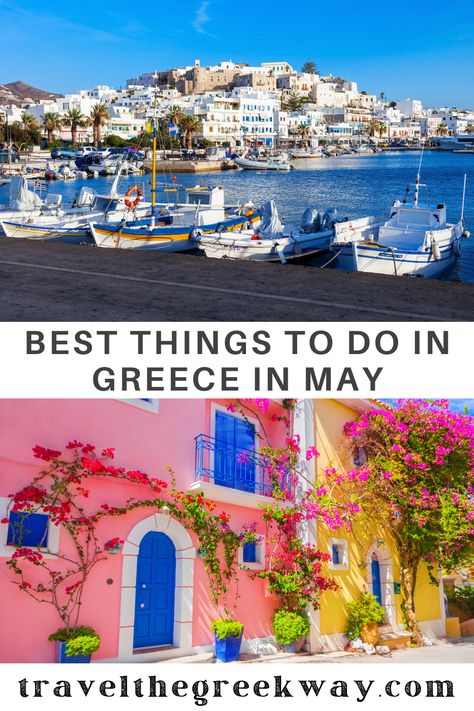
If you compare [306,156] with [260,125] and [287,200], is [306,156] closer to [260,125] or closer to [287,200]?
[260,125]

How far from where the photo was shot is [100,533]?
7566mm

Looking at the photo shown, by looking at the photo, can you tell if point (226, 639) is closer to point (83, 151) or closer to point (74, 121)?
point (83, 151)

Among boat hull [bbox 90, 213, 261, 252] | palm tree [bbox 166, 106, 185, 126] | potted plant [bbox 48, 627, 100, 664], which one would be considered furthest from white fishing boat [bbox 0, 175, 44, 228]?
palm tree [bbox 166, 106, 185, 126]

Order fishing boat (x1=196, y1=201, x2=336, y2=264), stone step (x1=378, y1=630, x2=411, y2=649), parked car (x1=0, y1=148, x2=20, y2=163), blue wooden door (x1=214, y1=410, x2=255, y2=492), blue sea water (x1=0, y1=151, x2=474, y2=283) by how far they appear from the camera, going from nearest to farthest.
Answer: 1. blue wooden door (x1=214, y1=410, x2=255, y2=492)
2. stone step (x1=378, y1=630, x2=411, y2=649)
3. fishing boat (x1=196, y1=201, x2=336, y2=264)
4. blue sea water (x1=0, y1=151, x2=474, y2=283)
5. parked car (x1=0, y1=148, x2=20, y2=163)

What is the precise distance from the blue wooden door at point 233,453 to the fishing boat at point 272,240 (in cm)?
1520

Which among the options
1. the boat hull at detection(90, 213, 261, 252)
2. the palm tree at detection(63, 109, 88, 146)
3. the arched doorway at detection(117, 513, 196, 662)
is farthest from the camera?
the palm tree at detection(63, 109, 88, 146)

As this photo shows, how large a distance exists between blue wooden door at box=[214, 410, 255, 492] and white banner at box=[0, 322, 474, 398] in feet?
10.9

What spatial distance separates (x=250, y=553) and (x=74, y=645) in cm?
369

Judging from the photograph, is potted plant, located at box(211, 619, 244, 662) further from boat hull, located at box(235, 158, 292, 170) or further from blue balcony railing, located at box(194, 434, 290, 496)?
boat hull, located at box(235, 158, 292, 170)

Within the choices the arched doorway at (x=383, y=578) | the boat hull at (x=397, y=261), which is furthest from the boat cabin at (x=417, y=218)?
the arched doorway at (x=383, y=578)

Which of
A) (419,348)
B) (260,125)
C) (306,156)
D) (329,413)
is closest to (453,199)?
(329,413)

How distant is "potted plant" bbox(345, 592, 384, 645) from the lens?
10680 millimetres

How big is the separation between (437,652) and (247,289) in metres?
7.65

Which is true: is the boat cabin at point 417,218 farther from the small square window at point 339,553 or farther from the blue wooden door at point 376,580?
the small square window at point 339,553
